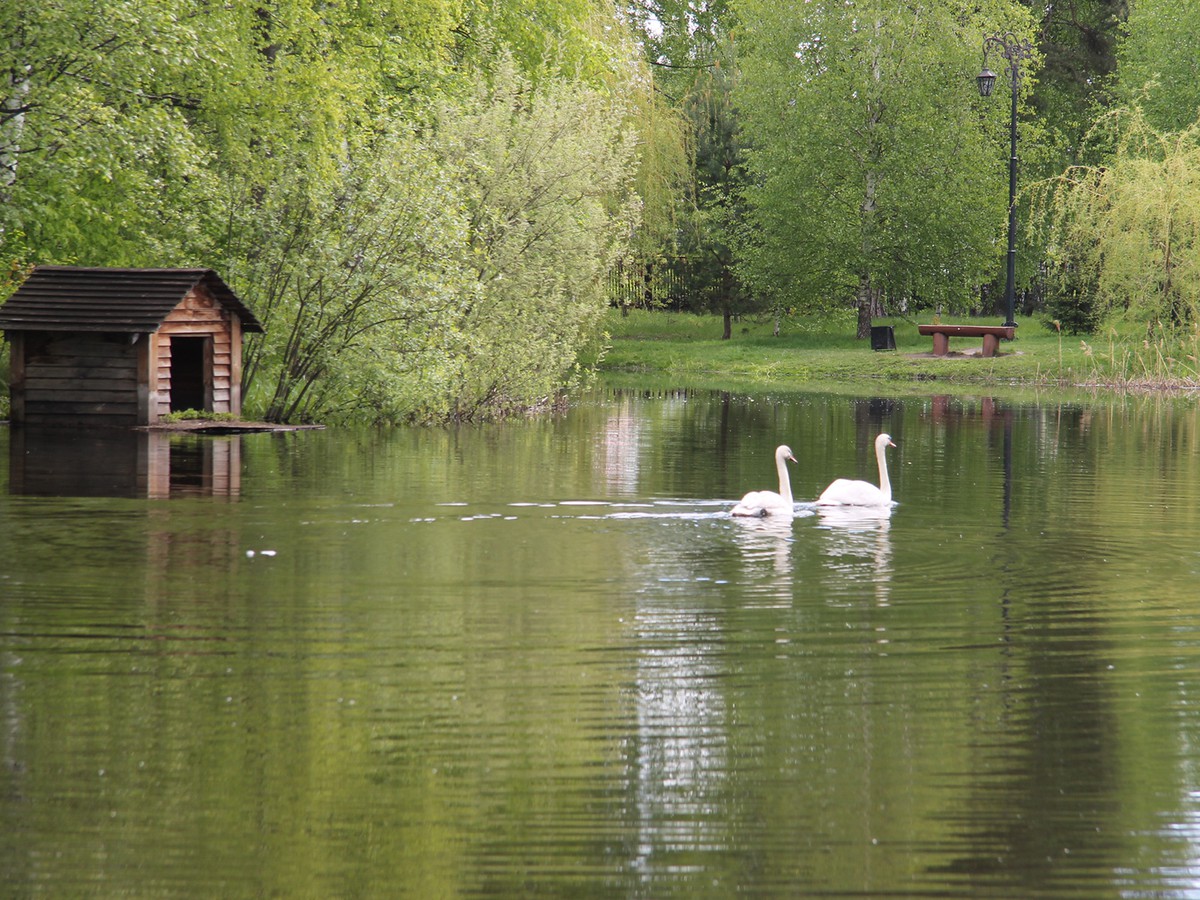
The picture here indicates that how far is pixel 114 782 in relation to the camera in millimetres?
7301

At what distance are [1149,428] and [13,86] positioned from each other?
21.0m

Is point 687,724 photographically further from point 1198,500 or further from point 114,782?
point 1198,500

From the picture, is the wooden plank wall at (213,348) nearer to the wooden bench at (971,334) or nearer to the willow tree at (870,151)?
the wooden bench at (971,334)

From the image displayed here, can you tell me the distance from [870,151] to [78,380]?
37.9 m

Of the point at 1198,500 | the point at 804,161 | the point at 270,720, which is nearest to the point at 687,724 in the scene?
the point at 270,720

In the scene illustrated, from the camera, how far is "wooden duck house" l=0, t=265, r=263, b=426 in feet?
85.8

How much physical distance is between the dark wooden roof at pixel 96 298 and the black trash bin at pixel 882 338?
105 ft

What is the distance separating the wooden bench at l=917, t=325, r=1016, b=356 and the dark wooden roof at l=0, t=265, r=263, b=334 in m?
29.3

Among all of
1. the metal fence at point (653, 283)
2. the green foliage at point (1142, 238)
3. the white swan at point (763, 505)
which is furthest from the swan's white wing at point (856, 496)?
the metal fence at point (653, 283)

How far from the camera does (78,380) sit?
1074 inches

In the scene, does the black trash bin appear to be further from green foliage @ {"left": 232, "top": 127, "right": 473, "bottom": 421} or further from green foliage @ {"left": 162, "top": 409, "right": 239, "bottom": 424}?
green foliage @ {"left": 162, "top": 409, "right": 239, "bottom": 424}

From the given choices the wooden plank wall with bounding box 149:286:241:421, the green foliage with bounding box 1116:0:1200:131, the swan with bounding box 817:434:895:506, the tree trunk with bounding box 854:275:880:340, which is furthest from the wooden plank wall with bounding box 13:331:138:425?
the green foliage with bounding box 1116:0:1200:131

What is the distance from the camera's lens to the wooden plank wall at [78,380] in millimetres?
27109

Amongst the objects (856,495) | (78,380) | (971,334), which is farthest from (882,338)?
(856,495)
